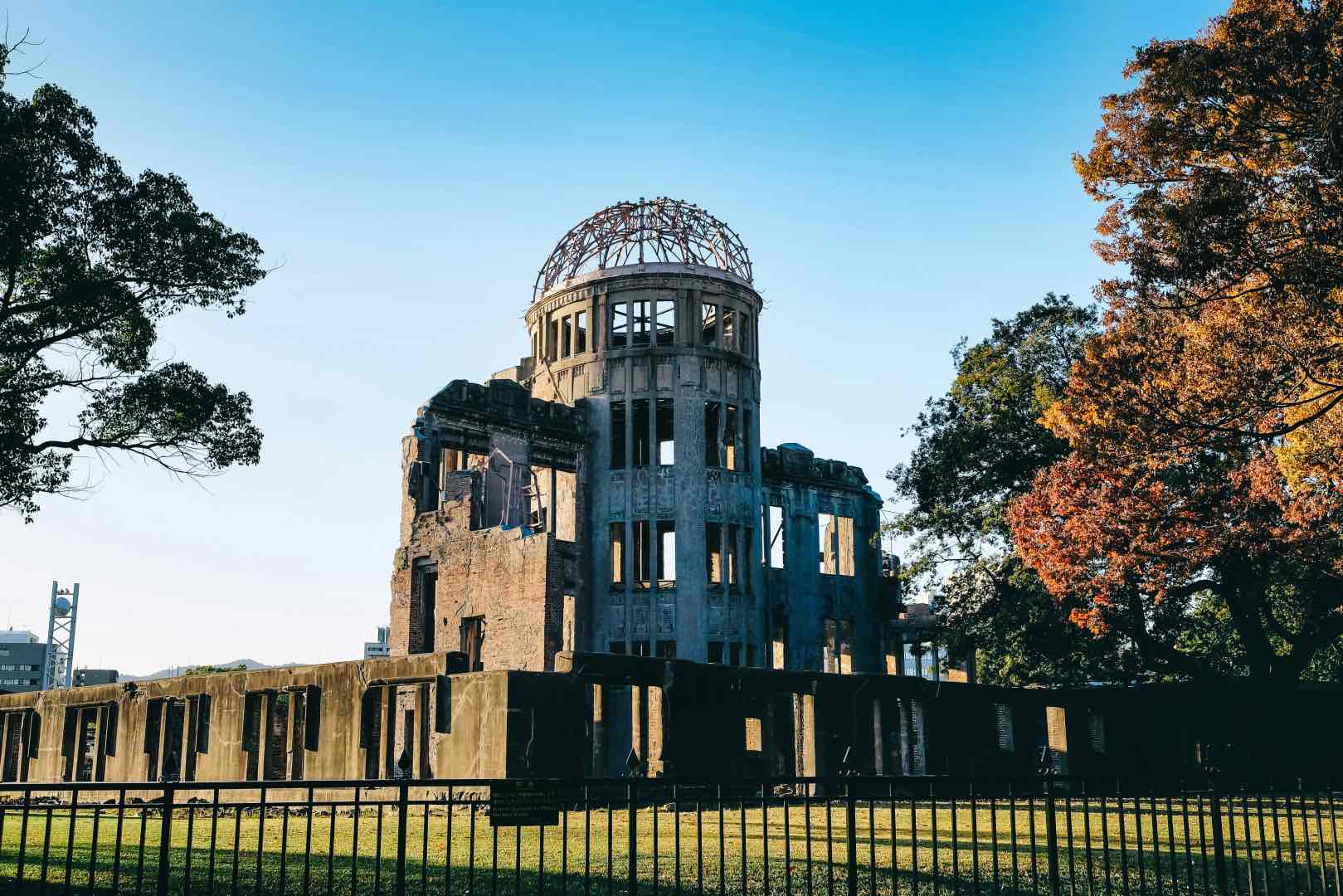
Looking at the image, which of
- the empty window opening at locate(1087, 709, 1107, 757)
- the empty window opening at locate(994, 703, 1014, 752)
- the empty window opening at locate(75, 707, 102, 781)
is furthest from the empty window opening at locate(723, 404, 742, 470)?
the empty window opening at locate(75, 707, 102, 781)

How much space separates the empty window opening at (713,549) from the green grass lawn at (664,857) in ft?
53.1

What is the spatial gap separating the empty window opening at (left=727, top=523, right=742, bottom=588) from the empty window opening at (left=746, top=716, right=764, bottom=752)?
6366 millimetres

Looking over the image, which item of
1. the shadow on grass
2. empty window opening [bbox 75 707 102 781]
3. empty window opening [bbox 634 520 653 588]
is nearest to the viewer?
the shadow on grass

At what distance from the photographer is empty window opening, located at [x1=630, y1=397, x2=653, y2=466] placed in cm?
3653

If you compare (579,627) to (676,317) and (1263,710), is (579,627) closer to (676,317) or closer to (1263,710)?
→ (676,317)

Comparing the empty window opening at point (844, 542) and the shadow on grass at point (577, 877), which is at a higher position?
the empty window opening at point (844, 542)

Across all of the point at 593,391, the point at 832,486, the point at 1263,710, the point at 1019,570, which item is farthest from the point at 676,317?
the point at 1263,710

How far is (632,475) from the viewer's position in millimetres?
36062

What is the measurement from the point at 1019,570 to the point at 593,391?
43.6ft

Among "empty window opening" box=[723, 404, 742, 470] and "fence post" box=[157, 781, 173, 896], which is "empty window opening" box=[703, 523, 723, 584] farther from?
"fence post" box=[157, 781, 173, 896]

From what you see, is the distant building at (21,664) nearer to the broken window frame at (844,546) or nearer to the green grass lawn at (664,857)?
the broken window frame at (844,546)

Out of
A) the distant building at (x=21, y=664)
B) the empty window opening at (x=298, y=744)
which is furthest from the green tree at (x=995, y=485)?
the distant building at (x=21, y=664)

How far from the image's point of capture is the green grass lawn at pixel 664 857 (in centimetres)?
913

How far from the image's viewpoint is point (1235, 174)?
634 inches
